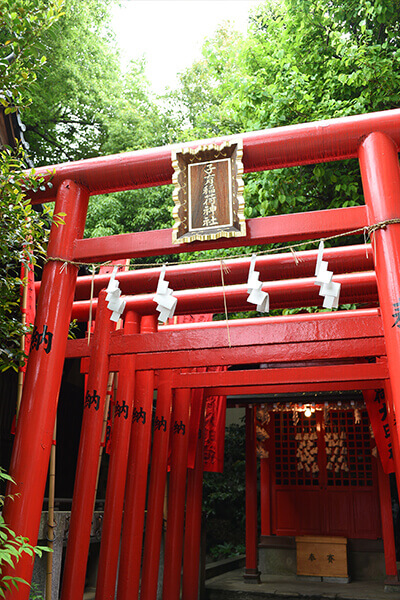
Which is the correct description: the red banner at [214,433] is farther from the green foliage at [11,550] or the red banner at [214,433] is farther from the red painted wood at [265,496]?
the green foliage at [11,550]

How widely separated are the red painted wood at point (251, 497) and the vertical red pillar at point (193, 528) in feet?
5.09

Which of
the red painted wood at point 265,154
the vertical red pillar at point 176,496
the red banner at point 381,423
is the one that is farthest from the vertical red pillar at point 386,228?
the vertical red pillar at point 176,496

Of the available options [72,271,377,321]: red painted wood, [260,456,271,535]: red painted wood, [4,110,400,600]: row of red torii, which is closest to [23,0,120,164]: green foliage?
[4,110,400,600]: row of red torii

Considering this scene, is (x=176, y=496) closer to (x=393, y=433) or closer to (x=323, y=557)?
(x=393, y=433)

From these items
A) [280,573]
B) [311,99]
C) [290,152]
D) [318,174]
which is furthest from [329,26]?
[280,573]

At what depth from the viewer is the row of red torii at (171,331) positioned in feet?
14.9

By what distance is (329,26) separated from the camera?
9977mm

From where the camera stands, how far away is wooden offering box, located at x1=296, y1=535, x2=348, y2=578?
37.2ft

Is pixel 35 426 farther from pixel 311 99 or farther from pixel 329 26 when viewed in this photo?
pixel 329 26

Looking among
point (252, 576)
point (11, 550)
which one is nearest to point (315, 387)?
point (252, 576)

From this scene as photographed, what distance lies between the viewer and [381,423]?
29.7ft

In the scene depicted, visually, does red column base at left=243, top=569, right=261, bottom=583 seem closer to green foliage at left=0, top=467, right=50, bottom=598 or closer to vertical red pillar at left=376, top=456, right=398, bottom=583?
vertical red pillar at left=376, top=456, right=398, bottom=583

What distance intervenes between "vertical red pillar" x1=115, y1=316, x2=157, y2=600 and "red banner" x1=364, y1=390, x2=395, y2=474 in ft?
12.3

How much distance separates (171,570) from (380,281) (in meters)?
6.57
